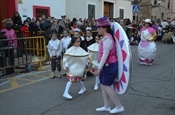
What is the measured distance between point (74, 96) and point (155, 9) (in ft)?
111

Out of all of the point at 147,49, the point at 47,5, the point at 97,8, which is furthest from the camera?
the point at 97,8

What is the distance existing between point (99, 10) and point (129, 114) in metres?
15.7

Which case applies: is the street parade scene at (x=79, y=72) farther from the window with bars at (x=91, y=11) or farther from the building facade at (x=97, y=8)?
the window with bars at (x=91, y=11)

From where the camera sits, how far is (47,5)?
47.8 feet

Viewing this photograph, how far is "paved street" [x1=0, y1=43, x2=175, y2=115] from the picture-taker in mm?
5148

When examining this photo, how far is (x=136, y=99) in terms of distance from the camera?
5.80 meters

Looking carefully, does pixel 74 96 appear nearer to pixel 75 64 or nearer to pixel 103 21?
pixel 75 64

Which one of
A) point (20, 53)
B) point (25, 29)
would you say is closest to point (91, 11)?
point (25, 29)

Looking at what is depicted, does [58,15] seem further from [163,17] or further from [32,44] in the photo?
[163,17]

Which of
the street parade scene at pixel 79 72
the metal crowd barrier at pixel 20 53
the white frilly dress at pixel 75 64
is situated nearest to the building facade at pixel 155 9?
the street parade scene at pixel 79 72

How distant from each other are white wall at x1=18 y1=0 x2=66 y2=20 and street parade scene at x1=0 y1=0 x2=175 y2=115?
0.05 metres

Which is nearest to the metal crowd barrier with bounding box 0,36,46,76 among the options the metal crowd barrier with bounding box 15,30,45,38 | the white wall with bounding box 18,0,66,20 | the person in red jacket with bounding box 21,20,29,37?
the metal crowd barrier with bounding box 15,30,45,38

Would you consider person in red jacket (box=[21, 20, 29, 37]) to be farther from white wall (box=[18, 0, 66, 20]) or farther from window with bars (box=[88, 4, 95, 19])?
window with bars (box=[88, 4, 95, 19])

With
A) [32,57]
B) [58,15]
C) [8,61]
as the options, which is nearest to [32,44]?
[32,57]
